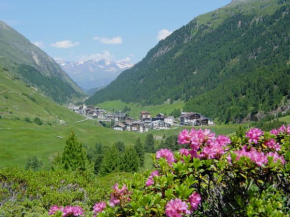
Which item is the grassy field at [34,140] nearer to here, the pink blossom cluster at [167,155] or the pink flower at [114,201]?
the pink blossom cluster at [167,155]

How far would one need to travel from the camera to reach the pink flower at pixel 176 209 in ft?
16.2

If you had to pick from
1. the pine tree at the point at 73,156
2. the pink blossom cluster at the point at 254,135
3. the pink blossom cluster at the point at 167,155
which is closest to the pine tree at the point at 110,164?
the pine tree at the point at 73,156

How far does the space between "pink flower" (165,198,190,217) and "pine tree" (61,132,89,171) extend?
158 ft

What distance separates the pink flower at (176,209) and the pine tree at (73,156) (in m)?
48.1

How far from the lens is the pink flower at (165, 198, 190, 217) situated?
4.94m

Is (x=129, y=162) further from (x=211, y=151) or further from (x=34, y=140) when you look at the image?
(x=211, y=151)

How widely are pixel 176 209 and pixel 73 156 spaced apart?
161 feet

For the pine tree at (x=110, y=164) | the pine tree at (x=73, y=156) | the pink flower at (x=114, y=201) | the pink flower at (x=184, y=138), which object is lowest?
the pine tree at (x=110, y=164)

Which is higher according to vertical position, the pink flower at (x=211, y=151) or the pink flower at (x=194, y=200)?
the pink flower at (x=211, y=151)

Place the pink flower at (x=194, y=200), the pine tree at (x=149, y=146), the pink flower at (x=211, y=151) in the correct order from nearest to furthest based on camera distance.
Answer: the pink flower at (x=194, y=200), the pink flower at (x=211, y=151), the pine tree at (x=149, y=146)

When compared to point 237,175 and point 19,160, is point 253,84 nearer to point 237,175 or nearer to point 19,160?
point 19,160

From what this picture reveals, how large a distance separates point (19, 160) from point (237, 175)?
95.2 metres

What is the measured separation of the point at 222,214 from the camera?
254 inches

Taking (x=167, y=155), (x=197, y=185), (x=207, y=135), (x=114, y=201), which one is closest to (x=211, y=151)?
(x=207, y=135)
